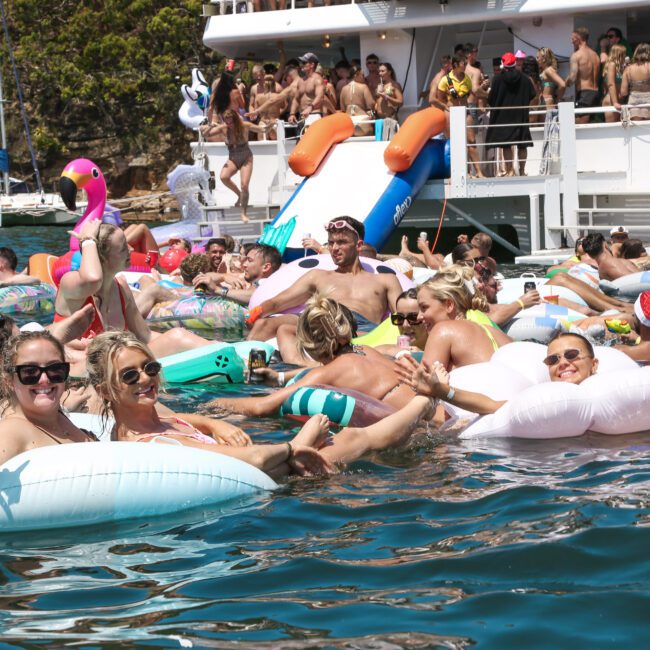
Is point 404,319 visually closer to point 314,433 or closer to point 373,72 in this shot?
point 314,433

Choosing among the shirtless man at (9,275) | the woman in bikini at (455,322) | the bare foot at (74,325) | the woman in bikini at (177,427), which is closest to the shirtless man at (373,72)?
the shirtless man at (9,275)

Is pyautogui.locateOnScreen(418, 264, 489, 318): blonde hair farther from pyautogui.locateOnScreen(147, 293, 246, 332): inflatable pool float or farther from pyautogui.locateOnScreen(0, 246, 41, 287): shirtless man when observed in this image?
pyautogui.locateOnScreen(0, 246, 41, 287): shirtless man

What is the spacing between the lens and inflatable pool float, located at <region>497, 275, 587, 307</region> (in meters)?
11.2

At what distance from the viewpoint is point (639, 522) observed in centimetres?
477

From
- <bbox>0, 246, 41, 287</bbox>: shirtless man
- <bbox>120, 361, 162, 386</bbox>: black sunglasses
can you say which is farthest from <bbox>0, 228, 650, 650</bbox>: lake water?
<bbox>0, 246, 41, 287</bbox>: shirtless man

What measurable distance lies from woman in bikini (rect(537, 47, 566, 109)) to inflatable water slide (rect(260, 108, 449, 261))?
1888 mm

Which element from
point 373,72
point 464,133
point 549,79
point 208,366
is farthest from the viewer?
point 373,72

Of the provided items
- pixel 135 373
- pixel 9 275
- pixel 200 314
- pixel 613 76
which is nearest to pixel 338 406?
pixel 135 373

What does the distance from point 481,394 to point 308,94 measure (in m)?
12.5

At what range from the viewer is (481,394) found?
6.53 meters

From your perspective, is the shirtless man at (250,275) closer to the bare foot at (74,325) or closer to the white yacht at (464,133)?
the white yacht at (464,133)

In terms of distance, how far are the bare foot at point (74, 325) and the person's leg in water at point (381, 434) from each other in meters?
2.01

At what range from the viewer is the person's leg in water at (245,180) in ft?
57.7

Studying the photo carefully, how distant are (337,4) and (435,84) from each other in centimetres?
337
